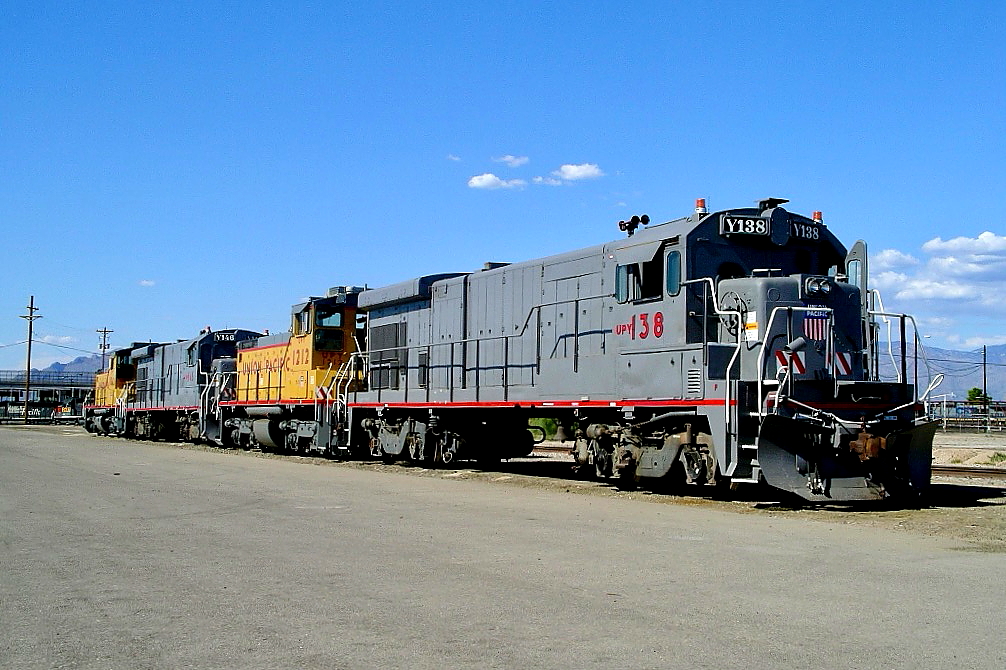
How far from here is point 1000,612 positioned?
607 centimetres

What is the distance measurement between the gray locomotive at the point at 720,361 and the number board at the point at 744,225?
22 mm

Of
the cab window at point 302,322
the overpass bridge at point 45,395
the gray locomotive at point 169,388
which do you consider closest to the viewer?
the cab window at point 302,322

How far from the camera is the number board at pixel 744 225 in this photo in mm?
12953

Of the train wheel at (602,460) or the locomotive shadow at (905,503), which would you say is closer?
the locomotive shadow at (905,503)

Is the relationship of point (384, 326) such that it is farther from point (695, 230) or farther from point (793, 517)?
point (793, 517)

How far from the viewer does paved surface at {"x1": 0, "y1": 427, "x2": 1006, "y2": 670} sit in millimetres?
5020

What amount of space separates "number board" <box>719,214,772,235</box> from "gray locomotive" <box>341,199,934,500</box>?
0.07 feet

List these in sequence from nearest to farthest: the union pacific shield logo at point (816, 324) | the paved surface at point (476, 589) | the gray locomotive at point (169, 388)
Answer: the paved surface at point (476, 589) < the union pacific shield logo at point (816, 324) < the gray locomotive at point (169, 388)

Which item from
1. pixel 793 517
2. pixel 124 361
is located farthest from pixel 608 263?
pixel 124 361

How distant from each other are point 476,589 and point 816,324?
7205 mm

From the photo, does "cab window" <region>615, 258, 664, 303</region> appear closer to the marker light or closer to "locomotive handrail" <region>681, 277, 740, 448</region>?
"locomotive handrail" <region>681, 277, 740, 448</region>

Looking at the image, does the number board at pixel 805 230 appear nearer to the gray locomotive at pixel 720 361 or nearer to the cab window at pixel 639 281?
the gray locomotive at pixel 720 361

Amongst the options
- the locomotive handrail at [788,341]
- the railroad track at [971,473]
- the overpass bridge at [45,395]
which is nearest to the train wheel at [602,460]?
the locomotive handrail at [788,341]

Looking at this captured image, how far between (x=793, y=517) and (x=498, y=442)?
28.1 ft
